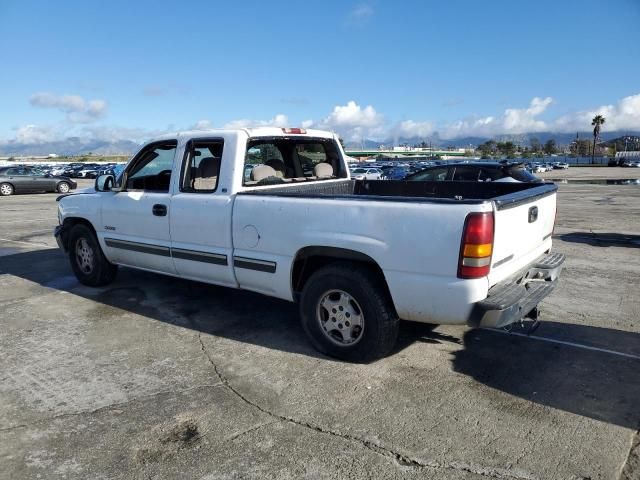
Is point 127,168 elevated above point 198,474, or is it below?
above

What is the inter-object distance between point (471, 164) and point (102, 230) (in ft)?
32.2

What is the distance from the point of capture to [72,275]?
738 centimetres

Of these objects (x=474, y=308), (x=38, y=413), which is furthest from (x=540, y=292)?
(x=38, y=413)

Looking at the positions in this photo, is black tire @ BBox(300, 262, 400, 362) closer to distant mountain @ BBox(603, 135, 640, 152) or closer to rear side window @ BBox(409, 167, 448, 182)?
rear side window @ BBox(409, 167, 448, 182)

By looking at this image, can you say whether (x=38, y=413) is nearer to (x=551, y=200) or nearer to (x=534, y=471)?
(x=534, y=471)

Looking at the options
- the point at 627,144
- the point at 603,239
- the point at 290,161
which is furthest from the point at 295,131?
the point at 627,144

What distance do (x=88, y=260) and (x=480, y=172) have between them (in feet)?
31.7

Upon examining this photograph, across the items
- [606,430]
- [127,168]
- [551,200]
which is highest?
[127,168]

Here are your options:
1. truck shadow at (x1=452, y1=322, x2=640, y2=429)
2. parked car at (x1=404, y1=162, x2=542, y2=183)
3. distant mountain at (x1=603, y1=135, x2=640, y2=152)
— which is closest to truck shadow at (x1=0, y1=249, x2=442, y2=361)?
truck shadow at (x1=452, y1=322, x2=640, y2=429)

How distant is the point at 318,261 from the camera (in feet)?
14.3

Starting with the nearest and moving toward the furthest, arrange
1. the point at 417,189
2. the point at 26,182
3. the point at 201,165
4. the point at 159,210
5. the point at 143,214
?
the point at 201,165, the point at 159,210, the point at 143,214, the point at 417,189, the point at 26,182

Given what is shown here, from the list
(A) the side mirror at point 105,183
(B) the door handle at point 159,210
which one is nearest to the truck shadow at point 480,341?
(B) the door handle at point 159,210

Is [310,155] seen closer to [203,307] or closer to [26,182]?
[203,307]

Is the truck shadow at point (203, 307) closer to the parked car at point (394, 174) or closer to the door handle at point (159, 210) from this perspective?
the door handle at point (159, 210)
